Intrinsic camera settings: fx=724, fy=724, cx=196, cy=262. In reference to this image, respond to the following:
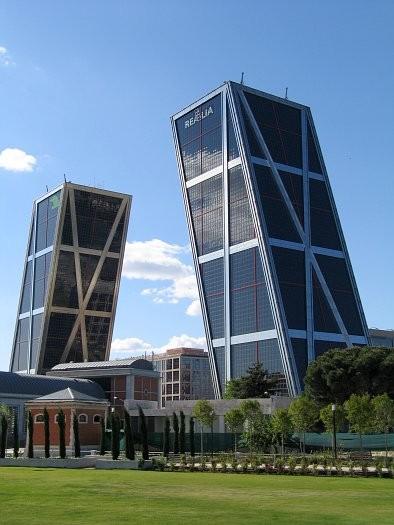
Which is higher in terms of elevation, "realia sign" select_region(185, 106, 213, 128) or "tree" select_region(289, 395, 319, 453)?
"realia sign" select_region(185, 106, 213, 128)

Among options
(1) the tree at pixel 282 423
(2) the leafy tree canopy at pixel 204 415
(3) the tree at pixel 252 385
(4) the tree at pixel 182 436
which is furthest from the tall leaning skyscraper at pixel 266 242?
(1) the tree at pixel 282 423

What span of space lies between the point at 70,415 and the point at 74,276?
3167 inches

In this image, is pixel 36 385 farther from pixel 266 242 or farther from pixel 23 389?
pixel 266 242

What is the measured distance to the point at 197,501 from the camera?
29.1 m

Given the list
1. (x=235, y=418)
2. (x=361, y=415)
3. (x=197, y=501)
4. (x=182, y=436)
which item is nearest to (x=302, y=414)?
(x=361, y=415)

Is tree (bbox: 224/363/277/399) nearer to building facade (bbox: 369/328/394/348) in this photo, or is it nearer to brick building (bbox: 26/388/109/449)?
brick building (bbox: 26/388/109/449)

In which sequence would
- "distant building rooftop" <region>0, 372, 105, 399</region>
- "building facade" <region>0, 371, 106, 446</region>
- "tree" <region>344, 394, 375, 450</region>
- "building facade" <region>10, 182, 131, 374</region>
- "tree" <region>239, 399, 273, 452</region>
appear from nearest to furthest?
1. "tree" <region>344, 394, 375, 450</region>
2. "tree" <region>239, 399, 273, 452</region>
3. "building facade" <region>0, 371, 106, 446</region>
4. "distant building rooftop" <region>0, 372, 105, 399</region>
5. "building facade" <region>10, 182, 131, 374</region>

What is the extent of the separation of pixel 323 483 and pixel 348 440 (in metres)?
31.2

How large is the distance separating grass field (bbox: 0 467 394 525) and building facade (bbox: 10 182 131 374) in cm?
11643

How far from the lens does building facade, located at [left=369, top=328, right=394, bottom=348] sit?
179750mm

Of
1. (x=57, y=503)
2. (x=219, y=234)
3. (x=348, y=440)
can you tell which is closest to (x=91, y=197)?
(x=219, y=234)

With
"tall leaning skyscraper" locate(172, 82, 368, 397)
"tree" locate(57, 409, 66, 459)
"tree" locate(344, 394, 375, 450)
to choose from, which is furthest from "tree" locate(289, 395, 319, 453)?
"tall leaning skyscraper" locate(172, 82, 368, 397)

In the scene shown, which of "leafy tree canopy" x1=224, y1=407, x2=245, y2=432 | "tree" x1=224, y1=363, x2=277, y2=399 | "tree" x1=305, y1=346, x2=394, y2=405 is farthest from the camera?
"tree" x1=224, y1=363, x2=277, y2=399

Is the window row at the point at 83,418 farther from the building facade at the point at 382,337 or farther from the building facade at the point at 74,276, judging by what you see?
the building facade at the point at 382,337
